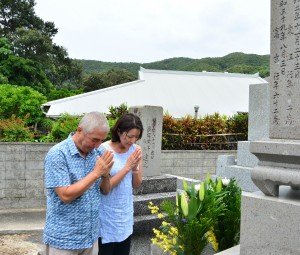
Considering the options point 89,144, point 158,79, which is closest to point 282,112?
point 89,144

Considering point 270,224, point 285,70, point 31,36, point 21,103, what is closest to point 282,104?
point 285,70

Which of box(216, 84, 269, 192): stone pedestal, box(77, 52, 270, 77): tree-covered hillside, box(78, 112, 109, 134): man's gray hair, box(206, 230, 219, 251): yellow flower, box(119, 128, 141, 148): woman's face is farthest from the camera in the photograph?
box(77, 52, 270, 77): tree-covered hillside

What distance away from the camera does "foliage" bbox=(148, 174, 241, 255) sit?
3.20 m

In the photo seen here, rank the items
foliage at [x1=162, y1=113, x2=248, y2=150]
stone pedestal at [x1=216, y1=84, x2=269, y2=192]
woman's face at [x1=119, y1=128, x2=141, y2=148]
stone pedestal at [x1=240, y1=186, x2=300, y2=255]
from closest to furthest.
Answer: stone pedestal at [x1=240, y1=186, x2=300, y2=255] < woman's face at [x1=119, y1=128, x2=141, y2=148] < stone pedestal at [x1=216, y1=84, x2=269, y2=192] < foliage at [x1=162, y1=113, x2=248, y2=150]

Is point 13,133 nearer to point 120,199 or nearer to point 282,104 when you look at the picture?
point 120,199

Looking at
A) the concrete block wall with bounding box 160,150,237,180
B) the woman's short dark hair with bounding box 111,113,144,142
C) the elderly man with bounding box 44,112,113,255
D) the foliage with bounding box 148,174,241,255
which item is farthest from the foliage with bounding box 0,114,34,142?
the elderly man with bounding box 44,112,113,255

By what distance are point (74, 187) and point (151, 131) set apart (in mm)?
4105

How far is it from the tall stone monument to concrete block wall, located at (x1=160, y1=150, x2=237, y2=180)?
7.65 m

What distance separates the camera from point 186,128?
11.5m

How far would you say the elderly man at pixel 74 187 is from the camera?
2.42 metres

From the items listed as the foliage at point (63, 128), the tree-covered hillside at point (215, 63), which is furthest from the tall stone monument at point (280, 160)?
the tree-covered hillside at point (215, 63)

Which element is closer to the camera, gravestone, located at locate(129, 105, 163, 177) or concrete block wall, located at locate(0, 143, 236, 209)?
gravestone, located at locate(129, 105, 163, 177)

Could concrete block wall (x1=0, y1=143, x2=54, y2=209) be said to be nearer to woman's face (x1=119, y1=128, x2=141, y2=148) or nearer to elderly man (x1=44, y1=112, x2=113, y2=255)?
woman's face (x1=119, y1=128, x2=141, y2=148)

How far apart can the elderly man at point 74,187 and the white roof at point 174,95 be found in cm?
1041
